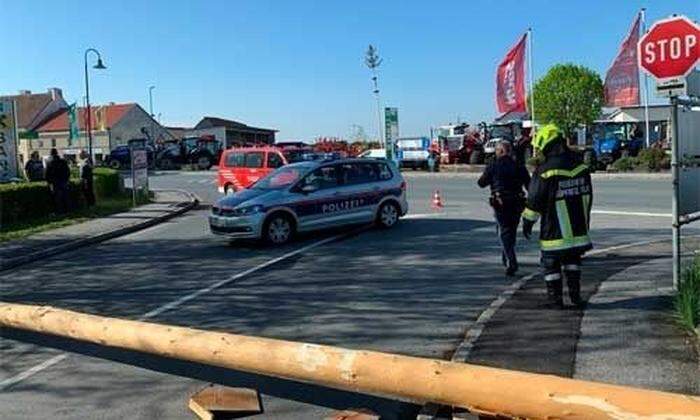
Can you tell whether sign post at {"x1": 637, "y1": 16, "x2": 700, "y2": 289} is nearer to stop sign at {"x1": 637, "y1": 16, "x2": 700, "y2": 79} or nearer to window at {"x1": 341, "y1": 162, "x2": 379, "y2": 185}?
stop sign at {"x1": 637, "y1": 16, "x2": 700, "y2": 79}

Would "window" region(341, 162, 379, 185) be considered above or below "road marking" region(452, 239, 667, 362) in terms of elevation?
above

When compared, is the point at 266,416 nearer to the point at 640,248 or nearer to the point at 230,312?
the point at 230,312

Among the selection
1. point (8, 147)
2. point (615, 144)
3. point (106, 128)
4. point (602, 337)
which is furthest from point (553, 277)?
point (106, 128)

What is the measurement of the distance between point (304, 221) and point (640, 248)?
5.98m

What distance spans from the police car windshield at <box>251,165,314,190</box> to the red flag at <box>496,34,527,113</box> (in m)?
26.0

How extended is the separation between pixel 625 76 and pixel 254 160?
19.8m

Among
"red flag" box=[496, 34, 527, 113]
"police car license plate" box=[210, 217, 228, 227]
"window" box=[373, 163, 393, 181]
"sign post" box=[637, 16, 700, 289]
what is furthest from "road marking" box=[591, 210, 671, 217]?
"red flag" box=[496, 34, 527, 113]

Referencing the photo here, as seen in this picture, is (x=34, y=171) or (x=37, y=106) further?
(x=37, y=106)

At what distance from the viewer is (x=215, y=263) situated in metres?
12.6

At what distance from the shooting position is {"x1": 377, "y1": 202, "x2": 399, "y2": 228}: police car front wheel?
1623 cm

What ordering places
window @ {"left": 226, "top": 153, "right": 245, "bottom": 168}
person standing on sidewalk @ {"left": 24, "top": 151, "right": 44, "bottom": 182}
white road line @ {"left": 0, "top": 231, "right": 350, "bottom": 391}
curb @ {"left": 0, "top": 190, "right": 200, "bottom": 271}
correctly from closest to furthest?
white road line @ {"left": 0, "top": 231, "right": 350, "bottom": 391} < curb @ {"left": 0, "top": 190, "right": 200, "bottom": 271} < window @ {"left": 226, "top": 153, "right": 245, "bottom": 168} < person standing on sidewalk @ {"left": 24, "top": 151, "right": 44, "bottom": 182}

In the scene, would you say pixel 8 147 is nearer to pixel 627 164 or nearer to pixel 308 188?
pixel 308 188

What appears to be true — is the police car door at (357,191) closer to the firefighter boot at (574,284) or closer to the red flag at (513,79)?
the firefighter boot at (574,284)

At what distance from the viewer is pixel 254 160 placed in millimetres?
25000
